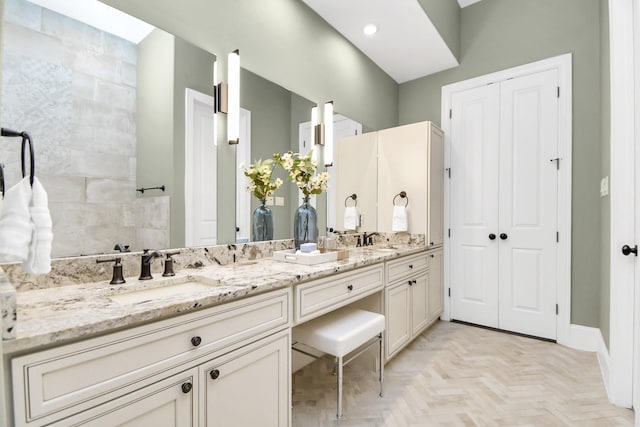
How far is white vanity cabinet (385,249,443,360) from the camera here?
7.22 feet

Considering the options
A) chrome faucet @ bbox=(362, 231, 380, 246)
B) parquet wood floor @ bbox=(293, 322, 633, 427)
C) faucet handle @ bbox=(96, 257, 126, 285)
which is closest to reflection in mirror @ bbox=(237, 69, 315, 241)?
faucet handle @ bbox=(96, 257, 126, 285)

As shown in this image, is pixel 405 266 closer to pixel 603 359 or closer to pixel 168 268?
pixel 603 359

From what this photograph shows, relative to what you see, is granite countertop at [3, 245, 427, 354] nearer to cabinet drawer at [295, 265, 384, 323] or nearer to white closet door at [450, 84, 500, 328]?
cabinet drawer at [295, 265, 384, 323]

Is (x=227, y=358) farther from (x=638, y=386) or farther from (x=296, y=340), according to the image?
(x=638, y=386)

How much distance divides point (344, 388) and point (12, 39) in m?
2.33

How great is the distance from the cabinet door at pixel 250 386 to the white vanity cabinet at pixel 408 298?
3.30 feet

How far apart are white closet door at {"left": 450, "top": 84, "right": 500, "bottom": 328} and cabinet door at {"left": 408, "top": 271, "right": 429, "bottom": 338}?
0.62 m

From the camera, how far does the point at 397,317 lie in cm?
229

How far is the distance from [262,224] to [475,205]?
2.19 m

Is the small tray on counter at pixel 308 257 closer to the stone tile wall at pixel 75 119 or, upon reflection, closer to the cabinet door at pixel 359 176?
the stone tile wall at pixel 75 119

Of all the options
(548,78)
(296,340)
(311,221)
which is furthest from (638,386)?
(548,78)

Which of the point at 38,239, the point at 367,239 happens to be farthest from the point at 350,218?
the point at 38,239

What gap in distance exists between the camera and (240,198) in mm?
1903

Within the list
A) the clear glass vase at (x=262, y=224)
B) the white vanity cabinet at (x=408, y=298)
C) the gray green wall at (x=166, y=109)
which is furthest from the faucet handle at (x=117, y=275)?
the white vanity cabinet at (x=408, y=298)
